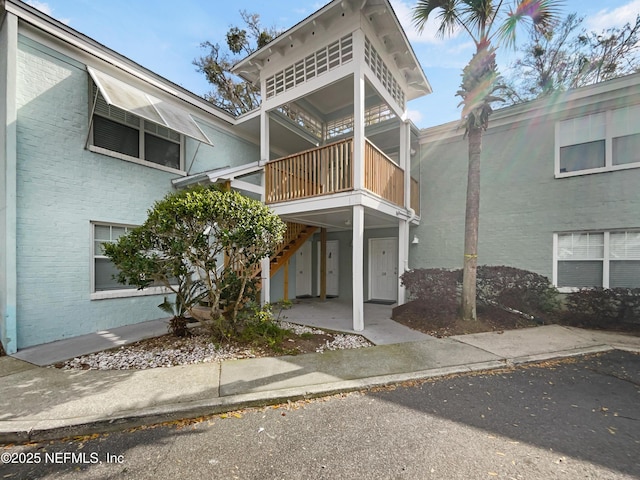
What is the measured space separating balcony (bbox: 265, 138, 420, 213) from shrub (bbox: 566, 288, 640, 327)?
4.80 meters

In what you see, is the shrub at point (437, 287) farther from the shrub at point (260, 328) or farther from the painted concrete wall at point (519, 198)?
the shrub at point (260, 328)

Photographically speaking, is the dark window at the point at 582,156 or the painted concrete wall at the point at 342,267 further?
the painted concrete wall at the point at 342,267

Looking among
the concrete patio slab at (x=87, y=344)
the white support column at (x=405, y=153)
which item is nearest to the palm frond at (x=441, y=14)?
the white support column at (x=405, y=153)

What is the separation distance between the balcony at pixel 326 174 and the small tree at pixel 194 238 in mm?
2040

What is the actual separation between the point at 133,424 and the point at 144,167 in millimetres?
5974

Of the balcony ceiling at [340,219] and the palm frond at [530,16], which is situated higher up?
the palm frond at [530,16]

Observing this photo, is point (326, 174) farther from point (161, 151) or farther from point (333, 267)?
point (333, 267)

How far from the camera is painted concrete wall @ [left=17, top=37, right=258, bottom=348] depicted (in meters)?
5.10

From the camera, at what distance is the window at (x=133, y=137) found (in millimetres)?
6215

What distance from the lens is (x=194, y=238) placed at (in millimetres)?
4508

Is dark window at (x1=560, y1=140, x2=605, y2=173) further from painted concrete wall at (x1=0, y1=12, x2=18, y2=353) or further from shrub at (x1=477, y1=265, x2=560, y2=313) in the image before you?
painted concrete wall at (x1=0, y1=12, x2=18, y2=353)

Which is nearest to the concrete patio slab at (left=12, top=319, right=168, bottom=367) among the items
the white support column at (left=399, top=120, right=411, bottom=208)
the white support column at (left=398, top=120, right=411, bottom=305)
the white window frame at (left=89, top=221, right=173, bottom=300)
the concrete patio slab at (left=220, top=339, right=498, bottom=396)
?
the white window frame at (left=89, top=221, right=173, bottom=300)

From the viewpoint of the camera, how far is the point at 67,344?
203 inches

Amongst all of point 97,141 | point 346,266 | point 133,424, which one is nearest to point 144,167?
point 97,141
